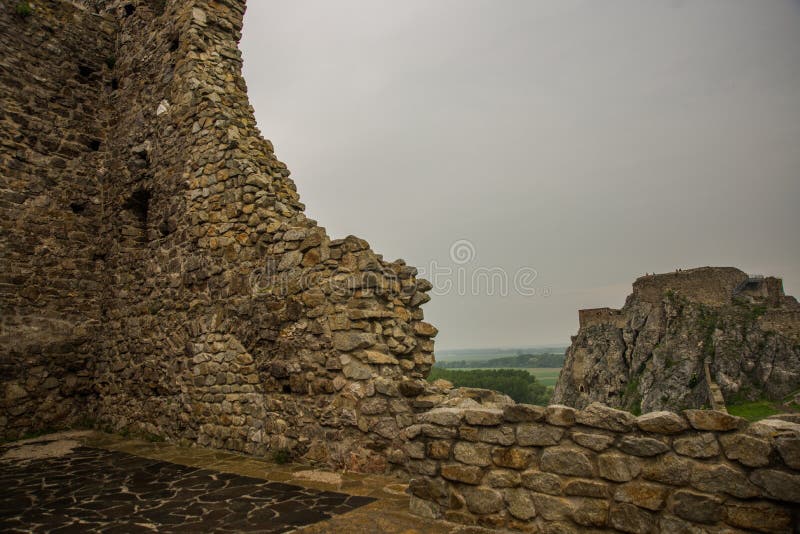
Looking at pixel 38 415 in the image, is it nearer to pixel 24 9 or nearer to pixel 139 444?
pixel 139 444

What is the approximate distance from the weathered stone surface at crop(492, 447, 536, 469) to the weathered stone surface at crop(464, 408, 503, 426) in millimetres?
226

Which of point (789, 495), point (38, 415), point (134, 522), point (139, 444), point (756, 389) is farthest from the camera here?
point (756, 389)

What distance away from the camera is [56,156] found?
10.2 meters

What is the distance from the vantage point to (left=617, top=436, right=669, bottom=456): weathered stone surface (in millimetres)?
3424

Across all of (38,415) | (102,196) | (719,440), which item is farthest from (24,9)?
(719,440)

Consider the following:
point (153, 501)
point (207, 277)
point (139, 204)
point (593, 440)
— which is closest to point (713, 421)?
point (593, 440)

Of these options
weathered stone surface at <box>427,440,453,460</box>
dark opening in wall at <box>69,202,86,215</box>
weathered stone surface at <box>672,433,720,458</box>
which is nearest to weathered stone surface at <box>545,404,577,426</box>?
weathered stone surface at <box>672,433,720,458</box>

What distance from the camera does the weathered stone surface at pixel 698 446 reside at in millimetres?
3252

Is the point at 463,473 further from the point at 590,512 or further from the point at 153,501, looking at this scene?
the point at 153,501

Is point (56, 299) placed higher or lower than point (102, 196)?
lower

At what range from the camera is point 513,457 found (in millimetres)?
4023

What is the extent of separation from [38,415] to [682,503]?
10.8m

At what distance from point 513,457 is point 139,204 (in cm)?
916

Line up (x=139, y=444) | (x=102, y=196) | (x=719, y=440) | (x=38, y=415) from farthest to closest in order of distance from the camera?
(x=102, y=196), (x=38, y=415), (x=139, y=444), (x=719, y=440)
